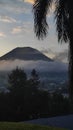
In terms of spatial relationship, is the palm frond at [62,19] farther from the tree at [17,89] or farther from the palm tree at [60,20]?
the tree at [17,89]

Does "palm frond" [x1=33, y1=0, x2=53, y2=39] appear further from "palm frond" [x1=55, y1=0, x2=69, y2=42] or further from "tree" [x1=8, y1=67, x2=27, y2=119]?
"tree" [x1=8, y1=67, x2=27, y2=119]

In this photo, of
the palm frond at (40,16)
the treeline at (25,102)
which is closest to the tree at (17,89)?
→ the treeline at (25,102)

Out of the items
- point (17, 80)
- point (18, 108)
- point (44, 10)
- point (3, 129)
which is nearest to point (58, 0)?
point (44, 10)

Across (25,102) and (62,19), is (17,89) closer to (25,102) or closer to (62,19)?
(25,102)

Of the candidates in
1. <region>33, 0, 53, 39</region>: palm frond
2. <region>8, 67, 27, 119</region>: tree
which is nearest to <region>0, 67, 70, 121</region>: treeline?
<region>8, 67, 27, 119</region>: tree

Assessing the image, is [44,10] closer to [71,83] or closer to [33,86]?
[71,83]
